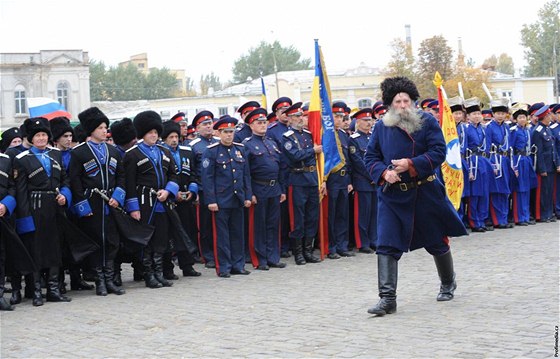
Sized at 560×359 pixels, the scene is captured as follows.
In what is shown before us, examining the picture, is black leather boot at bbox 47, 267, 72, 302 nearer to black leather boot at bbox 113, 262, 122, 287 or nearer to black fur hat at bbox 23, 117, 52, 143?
black leather boot at bbox 113, 262, 122, 287

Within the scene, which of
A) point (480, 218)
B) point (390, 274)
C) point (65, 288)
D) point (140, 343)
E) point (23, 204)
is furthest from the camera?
point (480, 218)

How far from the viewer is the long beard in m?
8.63

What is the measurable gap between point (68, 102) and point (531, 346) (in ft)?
224

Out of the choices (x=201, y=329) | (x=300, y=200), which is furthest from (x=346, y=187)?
(x=201, y=329)

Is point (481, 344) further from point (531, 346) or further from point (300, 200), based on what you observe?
point (300, 200)

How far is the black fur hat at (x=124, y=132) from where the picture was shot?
453 inches

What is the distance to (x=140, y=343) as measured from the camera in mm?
7754

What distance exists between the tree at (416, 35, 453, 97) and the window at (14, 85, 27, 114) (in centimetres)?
3398

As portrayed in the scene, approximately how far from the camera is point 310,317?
8.49m

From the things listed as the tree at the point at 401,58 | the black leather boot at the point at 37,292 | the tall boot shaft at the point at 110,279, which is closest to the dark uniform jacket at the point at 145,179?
the tall boot shaft at the point at 110,279

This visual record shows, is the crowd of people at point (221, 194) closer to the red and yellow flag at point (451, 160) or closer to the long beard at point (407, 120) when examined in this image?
the long beard at point (407, 120)

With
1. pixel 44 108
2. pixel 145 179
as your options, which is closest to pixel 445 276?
pixel 145 179

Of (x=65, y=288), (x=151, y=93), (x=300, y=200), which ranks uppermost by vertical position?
(x=151, y=93)

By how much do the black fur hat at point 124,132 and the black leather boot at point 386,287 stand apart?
421 cm
